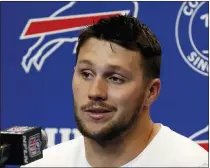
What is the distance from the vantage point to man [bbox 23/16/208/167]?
103 cm

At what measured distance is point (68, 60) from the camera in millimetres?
1894

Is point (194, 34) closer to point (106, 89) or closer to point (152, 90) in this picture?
point (152, 90)

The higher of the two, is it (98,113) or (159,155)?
(98,113)

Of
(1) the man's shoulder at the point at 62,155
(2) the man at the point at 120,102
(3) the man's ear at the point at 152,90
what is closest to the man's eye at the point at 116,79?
(2) the man at the point at 120,102

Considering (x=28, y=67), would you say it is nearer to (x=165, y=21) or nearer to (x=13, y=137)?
(x=165, y=21)

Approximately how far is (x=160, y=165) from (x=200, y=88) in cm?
67

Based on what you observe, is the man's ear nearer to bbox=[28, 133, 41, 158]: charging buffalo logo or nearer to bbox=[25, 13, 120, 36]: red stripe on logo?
bbox=[28, 133, 41, 158]: charging buffalo logo

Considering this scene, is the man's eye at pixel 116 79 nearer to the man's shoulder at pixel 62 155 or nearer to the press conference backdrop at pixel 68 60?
the man's shoulder at pixel 62 155

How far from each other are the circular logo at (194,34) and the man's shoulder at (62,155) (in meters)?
0.64

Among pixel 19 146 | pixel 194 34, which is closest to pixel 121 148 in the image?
pixel 19 146

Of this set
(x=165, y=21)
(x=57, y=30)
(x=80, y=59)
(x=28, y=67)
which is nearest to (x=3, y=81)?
(x=28, y=67)

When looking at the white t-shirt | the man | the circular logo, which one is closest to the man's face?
the man

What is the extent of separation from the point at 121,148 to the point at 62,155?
19 centimetres

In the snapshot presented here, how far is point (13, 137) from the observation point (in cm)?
86
